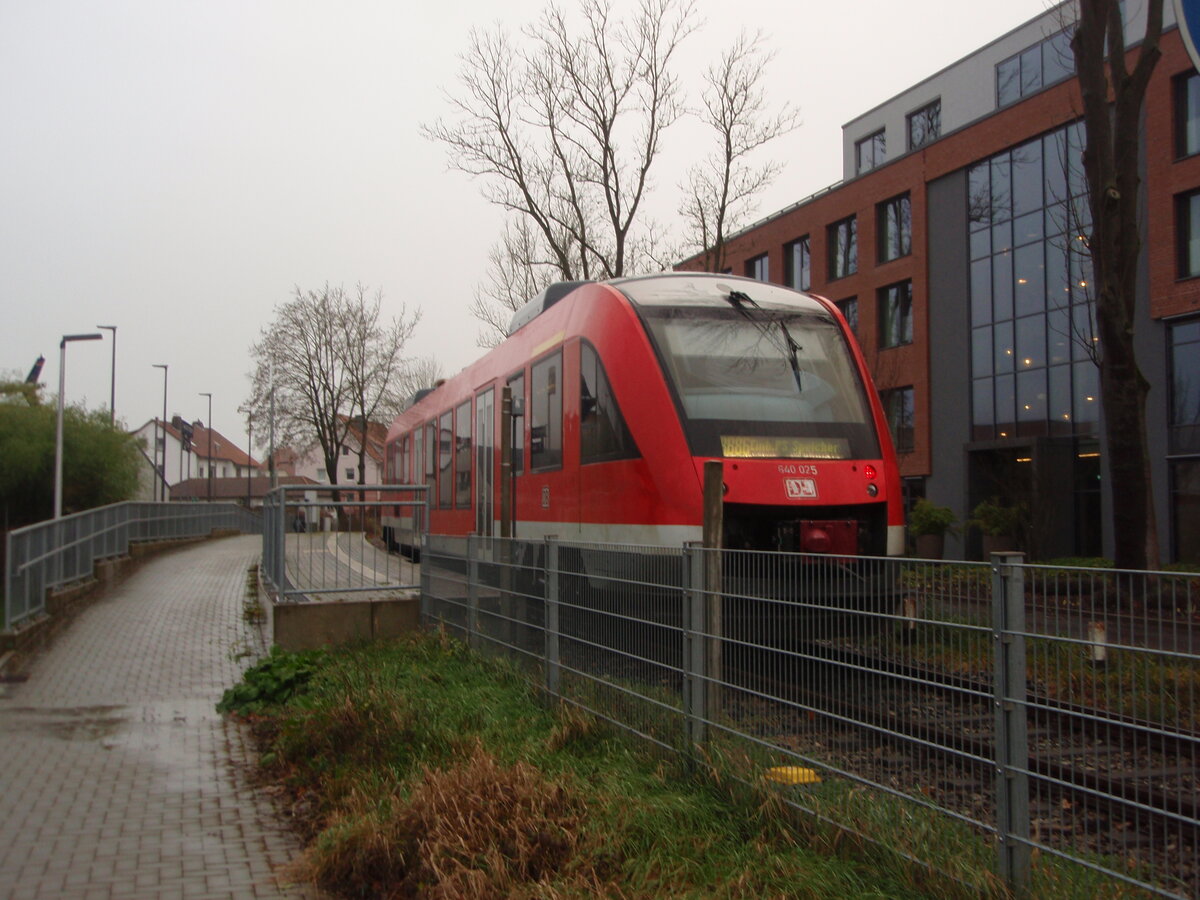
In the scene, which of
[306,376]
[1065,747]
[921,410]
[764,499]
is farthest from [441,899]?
[306,376]

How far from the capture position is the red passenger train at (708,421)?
9.48 m

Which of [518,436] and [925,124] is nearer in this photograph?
[518,436]

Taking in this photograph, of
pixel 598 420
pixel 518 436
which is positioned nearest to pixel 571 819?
pixel 598 420

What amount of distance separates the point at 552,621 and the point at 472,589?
2.32m

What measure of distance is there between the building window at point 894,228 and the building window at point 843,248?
1.18m

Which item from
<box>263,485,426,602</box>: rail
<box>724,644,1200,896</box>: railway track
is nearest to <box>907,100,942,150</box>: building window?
<box>263,485,426,602</box>: rail

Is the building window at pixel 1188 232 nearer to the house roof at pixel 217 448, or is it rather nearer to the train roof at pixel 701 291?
the train roof at pixel 701 291

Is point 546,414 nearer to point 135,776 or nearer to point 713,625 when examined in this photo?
point 135,776

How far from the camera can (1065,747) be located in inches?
139

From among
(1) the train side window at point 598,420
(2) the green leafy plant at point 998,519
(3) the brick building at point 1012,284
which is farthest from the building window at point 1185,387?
(1) the train side window at point 598,420

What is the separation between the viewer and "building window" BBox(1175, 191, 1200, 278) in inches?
965

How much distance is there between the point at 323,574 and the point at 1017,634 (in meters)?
9.13

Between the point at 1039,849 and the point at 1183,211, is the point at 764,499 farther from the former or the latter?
the point at 1183,211

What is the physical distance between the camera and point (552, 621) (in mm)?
7727
